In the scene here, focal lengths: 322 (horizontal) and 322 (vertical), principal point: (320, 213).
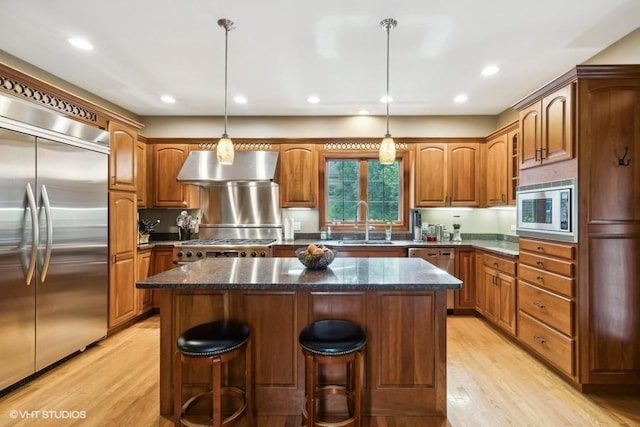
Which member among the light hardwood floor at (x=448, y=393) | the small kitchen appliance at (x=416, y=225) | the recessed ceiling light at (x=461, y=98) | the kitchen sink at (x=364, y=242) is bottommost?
the light hardwood floor at (x=448, y=393)

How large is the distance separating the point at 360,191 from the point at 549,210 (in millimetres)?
2493

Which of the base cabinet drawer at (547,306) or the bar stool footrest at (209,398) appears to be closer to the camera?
the bar stool footrest at (209,398)

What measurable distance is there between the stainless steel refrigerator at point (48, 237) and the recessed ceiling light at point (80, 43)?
2.03 feet

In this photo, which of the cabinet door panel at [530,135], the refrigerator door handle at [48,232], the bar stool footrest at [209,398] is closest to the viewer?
the bar stool footrest at [209,398]

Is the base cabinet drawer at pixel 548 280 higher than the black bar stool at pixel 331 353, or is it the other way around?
the base cabinet drawer at pixel 548 280

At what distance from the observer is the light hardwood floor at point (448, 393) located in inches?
80.9

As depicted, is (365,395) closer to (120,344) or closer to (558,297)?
(558,297)

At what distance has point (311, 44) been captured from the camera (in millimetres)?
2688

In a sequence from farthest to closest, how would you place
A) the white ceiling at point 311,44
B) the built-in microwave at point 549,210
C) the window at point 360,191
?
1. the window at point 360,191
2. the built-in microwave at point 549,210
3. the white ceiling at point 311,44

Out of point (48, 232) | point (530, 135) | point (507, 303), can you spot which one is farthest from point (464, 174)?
point (48, 232)

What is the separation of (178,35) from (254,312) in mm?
2224

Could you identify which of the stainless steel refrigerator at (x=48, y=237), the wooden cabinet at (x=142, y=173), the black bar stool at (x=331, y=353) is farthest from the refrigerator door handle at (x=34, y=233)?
the black bar stool at (x=331, y=353)

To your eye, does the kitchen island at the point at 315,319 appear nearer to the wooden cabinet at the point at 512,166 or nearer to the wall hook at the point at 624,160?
the wall hook at the point at 624,160

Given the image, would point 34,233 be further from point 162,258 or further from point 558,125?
point 558,125
